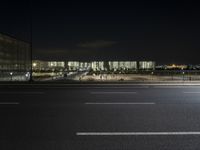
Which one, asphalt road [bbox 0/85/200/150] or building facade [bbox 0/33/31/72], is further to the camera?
building facade [bbox 0/33/31/72]

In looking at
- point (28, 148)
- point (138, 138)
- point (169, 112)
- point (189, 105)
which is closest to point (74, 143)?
point (28, 148)

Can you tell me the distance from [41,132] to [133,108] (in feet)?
15.3

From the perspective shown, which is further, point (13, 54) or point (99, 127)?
point (13, 54)

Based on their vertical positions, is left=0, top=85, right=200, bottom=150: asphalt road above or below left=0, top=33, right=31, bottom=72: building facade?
below

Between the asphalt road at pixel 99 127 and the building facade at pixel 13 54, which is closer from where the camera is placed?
the asphalt road at pixel 99 127

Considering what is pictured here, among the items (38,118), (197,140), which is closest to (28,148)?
(38,118)

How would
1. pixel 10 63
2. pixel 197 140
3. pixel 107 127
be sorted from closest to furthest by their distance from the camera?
pixel 197 140 → pixel 107 127 → pixel 10 63

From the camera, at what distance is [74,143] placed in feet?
19.4

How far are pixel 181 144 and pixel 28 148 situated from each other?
3.39 metres

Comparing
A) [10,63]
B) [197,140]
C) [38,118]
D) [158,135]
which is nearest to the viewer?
[197,140]

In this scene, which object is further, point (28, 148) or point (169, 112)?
point (169, 112)

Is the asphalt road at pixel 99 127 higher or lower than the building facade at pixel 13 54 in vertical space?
lower

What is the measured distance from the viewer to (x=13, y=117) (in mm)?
8719

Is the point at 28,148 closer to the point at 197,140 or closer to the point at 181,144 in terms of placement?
the point at 181,144
